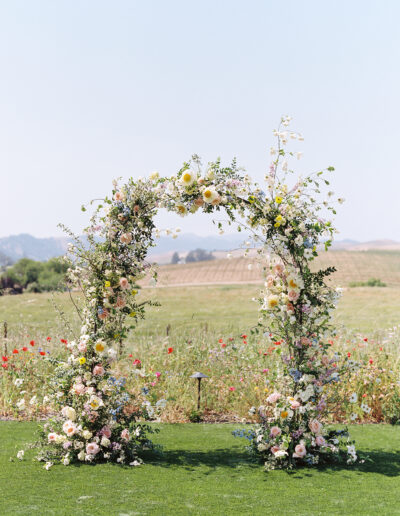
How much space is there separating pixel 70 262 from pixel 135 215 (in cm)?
81

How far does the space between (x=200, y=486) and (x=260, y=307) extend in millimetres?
1709

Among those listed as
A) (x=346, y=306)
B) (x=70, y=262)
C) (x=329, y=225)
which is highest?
(x=329, y=225)

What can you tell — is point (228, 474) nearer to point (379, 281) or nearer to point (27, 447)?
point (27, 447)

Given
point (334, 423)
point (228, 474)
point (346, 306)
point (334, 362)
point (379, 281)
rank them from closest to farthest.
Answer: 1. point (228, 474)
2. point (334, 362)
3. point (334, 423)
4. point (346, 306)
5. point (379, 281)

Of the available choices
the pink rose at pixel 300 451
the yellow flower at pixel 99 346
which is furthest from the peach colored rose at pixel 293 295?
the yellow flower at pixel 99 346

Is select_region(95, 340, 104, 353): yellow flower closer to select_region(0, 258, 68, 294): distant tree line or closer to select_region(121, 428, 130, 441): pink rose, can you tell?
select_region(121, 428, 130, 441): pink rose

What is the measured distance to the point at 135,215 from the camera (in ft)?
18.1

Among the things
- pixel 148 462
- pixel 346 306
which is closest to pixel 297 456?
pixel 148 462

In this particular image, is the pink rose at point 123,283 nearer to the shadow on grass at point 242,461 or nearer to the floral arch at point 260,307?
the floral arch at point 260,307

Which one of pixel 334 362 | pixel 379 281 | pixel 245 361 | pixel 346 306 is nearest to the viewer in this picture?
pixel 334 362

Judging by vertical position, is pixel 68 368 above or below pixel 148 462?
above

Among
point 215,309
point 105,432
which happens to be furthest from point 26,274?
point 105,432

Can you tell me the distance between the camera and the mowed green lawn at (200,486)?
13.6 ft

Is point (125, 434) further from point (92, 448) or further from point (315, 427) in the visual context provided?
point (315, 427)
